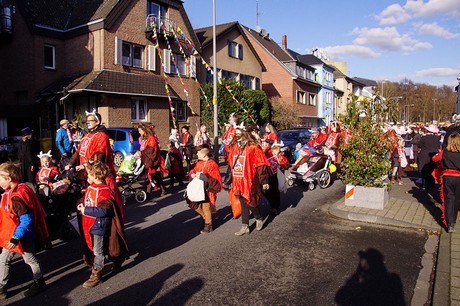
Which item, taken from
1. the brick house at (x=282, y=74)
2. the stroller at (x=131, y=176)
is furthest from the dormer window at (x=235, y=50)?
the stroller at (x=131, y=176)

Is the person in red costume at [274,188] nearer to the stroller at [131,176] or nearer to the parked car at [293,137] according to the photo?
the stroller at [131,176]

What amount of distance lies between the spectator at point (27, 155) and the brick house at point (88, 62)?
11.1 metres

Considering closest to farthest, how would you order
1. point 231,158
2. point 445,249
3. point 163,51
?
point 445,249 → point 231,158 → point 163,51

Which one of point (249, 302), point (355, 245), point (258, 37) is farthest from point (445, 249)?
point (258, 37)

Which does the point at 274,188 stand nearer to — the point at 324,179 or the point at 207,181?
the point at 207,181

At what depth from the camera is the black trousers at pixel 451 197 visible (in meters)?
6.54

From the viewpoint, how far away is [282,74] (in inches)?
1631

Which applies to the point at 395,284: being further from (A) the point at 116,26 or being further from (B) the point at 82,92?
(A) the point at 116,26

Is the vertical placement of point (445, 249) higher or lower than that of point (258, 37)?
lower

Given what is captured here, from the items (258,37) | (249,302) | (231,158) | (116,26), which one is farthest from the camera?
(258,37)

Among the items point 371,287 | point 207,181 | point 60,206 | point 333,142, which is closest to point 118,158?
point 333,142

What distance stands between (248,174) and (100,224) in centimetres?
277

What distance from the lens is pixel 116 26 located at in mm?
22266

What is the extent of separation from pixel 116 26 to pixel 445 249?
2096 centimetres
